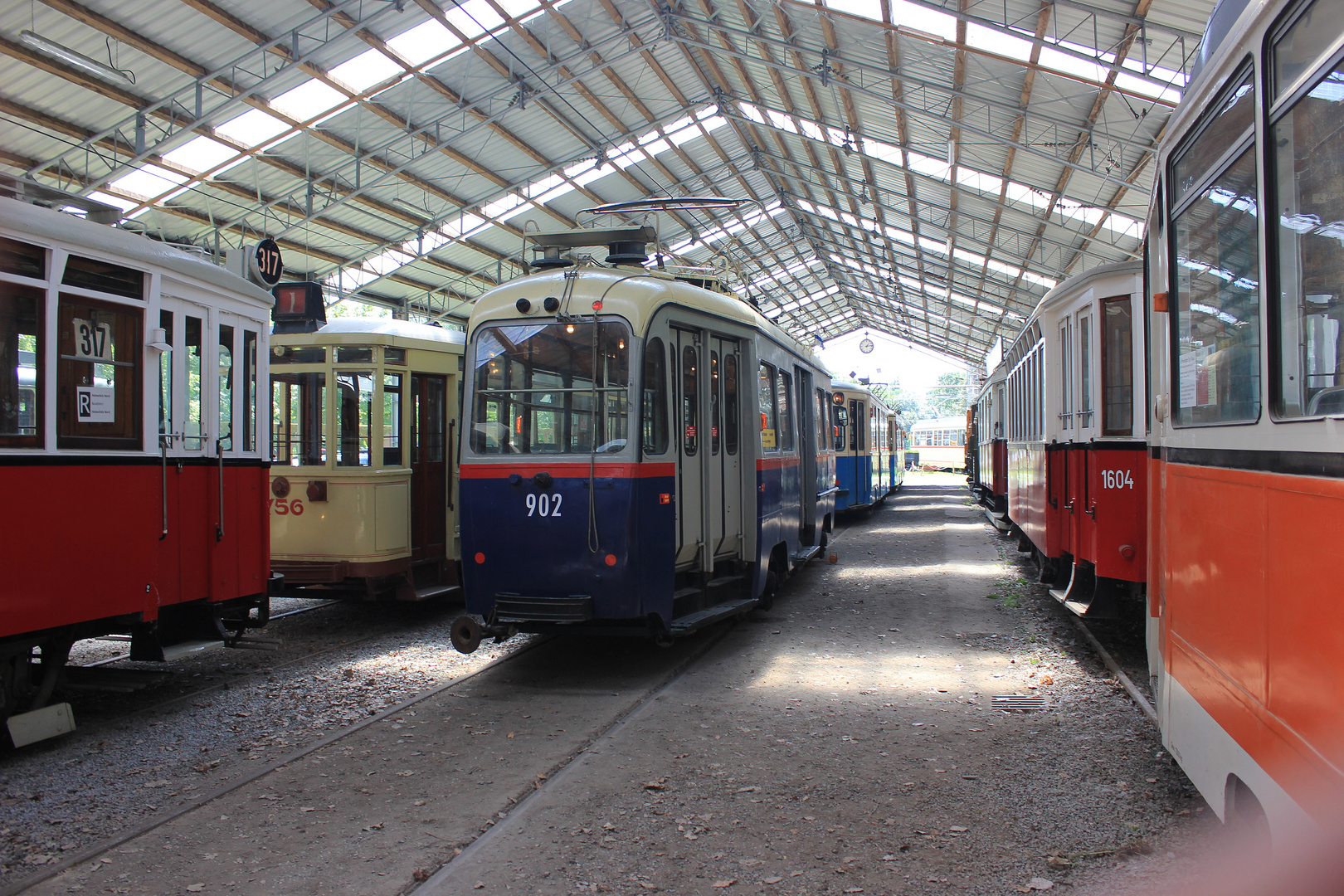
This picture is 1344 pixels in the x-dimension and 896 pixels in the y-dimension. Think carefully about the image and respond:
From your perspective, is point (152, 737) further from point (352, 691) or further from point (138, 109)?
point (138, 109)

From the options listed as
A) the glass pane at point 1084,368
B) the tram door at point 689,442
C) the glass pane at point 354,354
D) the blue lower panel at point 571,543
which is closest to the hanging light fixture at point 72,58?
the glass pane at point 354,354

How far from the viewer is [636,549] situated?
257 inches

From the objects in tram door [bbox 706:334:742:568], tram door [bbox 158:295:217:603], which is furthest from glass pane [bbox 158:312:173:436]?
tram door [bbox 706:334:742:568]

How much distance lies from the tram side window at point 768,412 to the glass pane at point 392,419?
3.77 metres

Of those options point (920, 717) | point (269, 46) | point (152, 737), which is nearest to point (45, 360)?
point (152, 737)

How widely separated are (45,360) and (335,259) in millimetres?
19178

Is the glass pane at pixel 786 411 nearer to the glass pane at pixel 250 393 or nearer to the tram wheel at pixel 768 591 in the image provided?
the tram wheel at pixel 768 591

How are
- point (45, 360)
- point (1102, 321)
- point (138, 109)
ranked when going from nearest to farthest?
point (45, 360) < point (1102, 321) < point (138, 109)

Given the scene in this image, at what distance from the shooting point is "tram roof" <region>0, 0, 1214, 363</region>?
13.5 metres

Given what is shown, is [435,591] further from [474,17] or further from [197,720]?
[474,17]

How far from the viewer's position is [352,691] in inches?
263

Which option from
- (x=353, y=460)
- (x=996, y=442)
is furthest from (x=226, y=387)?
(x=996, y=442)

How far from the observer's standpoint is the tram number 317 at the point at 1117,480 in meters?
7.33

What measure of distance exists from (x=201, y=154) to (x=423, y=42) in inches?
188
